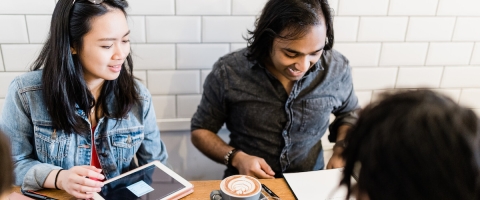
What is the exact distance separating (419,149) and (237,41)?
1070 mm

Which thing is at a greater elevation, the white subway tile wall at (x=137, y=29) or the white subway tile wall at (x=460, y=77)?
the white subway tile wall at (x=137, y=29)

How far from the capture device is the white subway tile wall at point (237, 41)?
1.36 m

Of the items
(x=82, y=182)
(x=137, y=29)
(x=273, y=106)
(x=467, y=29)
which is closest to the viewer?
(x=82, y=182)

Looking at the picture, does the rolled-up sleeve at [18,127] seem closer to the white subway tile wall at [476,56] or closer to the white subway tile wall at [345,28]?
the white subway tile wall at [345,28]

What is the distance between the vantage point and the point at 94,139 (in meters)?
1.11

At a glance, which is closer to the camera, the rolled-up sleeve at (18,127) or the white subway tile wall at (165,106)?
the rolled-up sleeve at (18,127)

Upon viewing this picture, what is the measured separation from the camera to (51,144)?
106 cm

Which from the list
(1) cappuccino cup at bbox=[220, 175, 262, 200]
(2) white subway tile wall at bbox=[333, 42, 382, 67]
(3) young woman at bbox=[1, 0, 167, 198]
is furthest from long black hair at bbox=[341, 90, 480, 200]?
(2) white subway tile wall at bbox=[333, 42, 382, 67]

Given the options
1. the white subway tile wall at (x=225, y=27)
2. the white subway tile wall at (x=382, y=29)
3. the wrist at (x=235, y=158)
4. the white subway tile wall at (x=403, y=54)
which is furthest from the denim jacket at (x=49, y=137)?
the white subway tile wall at (x=403, y=54)

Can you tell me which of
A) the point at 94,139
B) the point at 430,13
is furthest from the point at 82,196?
the point at 430,13

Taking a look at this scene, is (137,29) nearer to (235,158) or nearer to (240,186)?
(235,158)

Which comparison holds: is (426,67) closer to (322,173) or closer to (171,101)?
(322,173)

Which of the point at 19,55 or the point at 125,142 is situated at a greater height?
the point at 19,55

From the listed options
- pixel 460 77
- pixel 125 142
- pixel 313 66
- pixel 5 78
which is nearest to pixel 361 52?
pixel 313 66
